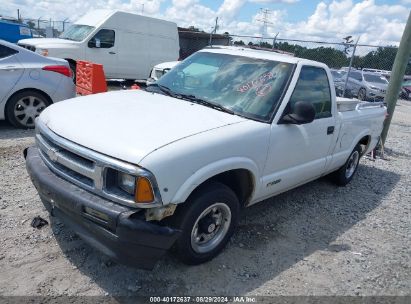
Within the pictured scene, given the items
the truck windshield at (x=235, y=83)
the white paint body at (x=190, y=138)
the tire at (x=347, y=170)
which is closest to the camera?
the white paint body at (x=190, y=138)

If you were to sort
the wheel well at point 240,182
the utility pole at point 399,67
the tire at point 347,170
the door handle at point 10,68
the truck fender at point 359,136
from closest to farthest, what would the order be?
1. the wheel well at point 240,182
2. the truck fender at point 359,136
3. the tire at point 347,170
4. the door handle at point 10,68
5. the utility pole at point 399,67

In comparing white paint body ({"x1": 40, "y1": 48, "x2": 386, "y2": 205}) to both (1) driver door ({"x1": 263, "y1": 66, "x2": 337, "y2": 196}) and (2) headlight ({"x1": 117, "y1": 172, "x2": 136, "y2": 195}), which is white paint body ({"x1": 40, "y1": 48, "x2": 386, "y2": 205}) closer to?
(1) driver door ({"x1": 263, "y1": 66, "x2": 337, "y2": 196})

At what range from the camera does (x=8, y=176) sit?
15.6ft

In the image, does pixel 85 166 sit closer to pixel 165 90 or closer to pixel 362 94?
pixel 165 90

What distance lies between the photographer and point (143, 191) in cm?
262

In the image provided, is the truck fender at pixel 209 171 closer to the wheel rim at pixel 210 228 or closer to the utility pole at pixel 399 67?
the wheel rim at pixel 210 228

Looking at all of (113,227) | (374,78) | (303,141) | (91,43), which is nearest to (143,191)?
(113,227)

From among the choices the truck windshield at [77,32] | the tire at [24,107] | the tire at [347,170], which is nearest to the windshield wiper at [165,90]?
the tire at [347,170]

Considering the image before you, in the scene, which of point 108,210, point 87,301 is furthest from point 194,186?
point 87,301

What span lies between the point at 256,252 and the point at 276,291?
56 cm

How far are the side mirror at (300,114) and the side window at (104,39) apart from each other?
33.8 feet

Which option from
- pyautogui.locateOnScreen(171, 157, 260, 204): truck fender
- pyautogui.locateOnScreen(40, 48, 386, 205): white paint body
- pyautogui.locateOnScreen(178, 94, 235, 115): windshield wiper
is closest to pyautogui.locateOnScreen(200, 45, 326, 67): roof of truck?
pyautogui.locateOnScreen(40, 48, 386, 205): white paint body

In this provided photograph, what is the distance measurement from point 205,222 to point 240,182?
547mm

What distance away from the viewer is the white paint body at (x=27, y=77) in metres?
6.37
